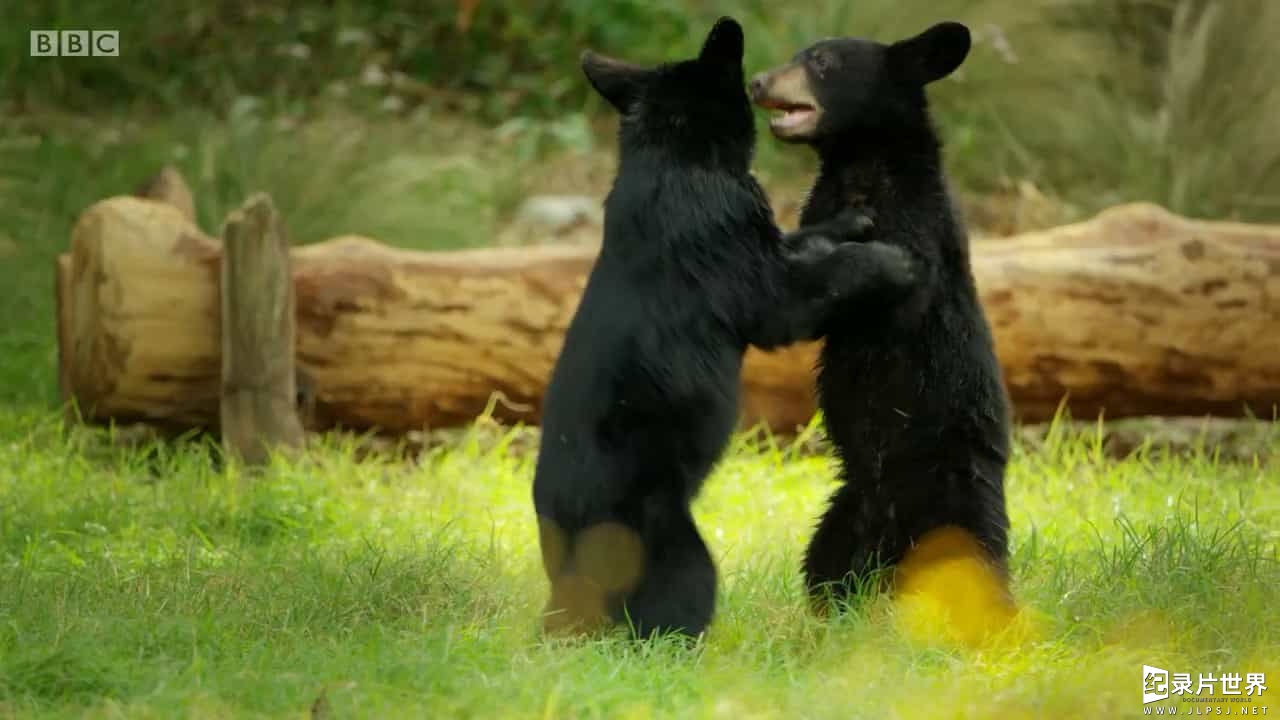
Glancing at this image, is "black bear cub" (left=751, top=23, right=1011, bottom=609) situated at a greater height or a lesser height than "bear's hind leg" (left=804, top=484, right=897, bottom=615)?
greater

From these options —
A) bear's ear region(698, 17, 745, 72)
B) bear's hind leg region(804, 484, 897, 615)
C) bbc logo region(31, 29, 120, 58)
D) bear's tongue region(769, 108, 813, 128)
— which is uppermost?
bbc logo region(31, 29, 120, 58)

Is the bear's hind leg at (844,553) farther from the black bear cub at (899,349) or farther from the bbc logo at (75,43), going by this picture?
the bbc logo at (75,43)

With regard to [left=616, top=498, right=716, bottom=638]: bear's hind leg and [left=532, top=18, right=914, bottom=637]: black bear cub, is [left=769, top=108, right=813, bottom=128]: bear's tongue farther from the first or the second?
[left=616, top=498, right=716, bottom=638]: bear's hind leg

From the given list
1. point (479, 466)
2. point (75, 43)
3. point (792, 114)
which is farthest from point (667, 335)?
point (75, 43)

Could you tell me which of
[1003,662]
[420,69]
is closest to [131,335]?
[1003,662]

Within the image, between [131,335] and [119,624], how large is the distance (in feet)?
7.83

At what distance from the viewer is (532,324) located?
6.44m

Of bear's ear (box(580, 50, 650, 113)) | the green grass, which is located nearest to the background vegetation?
the green grass

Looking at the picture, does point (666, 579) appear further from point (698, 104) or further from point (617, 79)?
point (617, 79)

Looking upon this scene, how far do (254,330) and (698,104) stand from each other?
263 centimetres

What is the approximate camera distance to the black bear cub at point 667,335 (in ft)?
12.6

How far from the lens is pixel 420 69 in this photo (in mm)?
11461

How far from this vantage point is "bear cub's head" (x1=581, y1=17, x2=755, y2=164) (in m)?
4.04

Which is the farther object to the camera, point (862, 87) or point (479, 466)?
point (479, 466)
